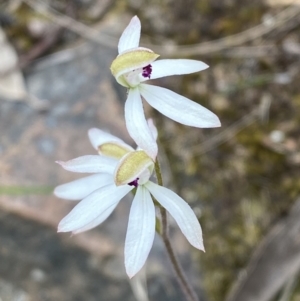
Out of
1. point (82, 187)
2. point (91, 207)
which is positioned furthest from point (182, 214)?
point (82, 187)

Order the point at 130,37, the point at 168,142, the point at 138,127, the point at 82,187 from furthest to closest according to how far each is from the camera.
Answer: the point at 168,142 → the point at 82,187 → the point at 130,37 → the point at 138,127

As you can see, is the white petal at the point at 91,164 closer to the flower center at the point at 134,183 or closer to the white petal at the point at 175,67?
the flower center at the point at 134,183

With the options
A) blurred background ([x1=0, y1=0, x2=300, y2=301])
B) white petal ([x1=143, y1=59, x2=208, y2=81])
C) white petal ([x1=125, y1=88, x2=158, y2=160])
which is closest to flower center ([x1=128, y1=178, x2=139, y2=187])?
white petal ([x1=125, y1=88, x2=158, y2=160])

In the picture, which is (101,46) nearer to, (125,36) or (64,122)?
(64,122)

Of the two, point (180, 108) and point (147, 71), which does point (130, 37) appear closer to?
point (147, 71)

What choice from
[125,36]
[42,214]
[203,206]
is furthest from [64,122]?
[125,36]

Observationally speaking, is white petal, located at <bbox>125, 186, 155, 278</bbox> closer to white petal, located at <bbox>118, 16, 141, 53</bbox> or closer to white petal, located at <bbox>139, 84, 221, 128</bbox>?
white petal, located at <bbox>139, 84, 221, 128</bbox>
